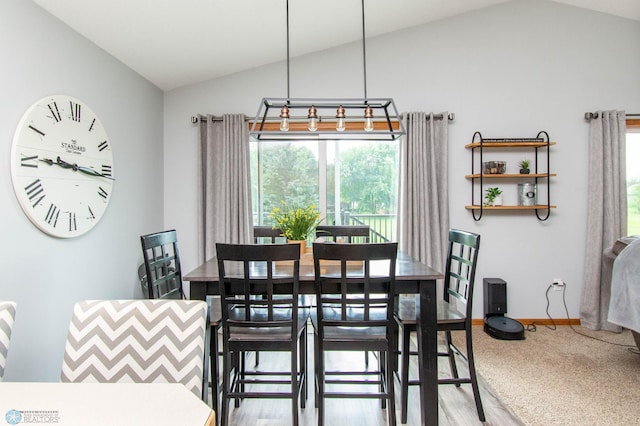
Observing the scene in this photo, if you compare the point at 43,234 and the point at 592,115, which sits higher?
the point at 592,115

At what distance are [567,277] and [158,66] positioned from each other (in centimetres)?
451

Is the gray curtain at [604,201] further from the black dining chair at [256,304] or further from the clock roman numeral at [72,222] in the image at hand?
the clock roman numeral at [72,222]

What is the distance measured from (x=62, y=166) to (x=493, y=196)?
369cm

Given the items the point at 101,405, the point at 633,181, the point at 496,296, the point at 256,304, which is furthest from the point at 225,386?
the point at 633,181

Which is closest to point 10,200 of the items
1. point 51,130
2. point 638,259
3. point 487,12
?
point 51,130

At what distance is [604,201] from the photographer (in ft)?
11.9

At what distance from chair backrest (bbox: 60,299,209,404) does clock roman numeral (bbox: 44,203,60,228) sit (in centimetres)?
128

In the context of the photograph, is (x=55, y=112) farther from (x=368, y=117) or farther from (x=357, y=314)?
(x=357, y=314)

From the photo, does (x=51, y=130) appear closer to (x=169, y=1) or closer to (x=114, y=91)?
(x=114, y=91)

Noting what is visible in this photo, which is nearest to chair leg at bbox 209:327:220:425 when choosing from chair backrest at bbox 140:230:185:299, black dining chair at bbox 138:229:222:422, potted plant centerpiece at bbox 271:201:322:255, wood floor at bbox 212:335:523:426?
black dining chair at bbox 138:229:222:422

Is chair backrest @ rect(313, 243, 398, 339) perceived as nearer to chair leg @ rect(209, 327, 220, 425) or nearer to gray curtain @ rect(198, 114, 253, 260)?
chair leg @ rect(209, 327, 220, 425)

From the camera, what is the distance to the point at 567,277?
3.79 m

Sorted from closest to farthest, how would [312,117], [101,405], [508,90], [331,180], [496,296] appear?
[101,405] < [312,117] < [496,296] < [508,90] < [331,180]

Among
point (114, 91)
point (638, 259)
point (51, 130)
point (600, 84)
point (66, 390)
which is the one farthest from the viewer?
point (600, 84)
